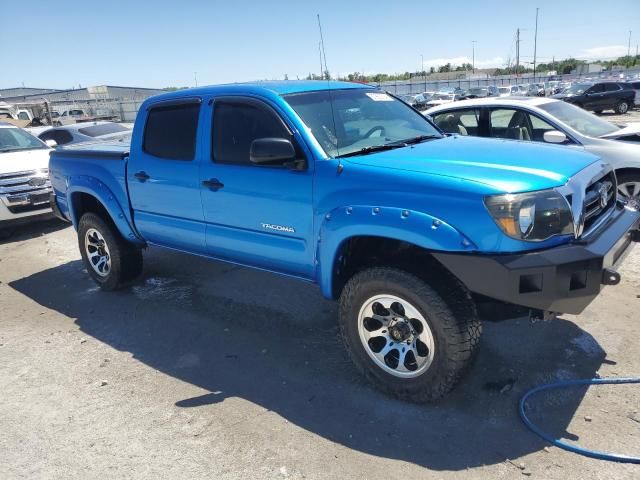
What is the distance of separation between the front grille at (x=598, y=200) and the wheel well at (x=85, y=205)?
4.60m

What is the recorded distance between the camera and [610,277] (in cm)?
281

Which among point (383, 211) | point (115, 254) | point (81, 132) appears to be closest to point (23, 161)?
point (81, 132)

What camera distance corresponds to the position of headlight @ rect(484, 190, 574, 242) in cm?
274

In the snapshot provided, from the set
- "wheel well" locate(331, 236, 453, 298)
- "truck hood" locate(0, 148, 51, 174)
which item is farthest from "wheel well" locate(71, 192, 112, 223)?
"truck hood" locate(0, 148, 51, 174)

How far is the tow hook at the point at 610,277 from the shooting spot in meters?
2.80

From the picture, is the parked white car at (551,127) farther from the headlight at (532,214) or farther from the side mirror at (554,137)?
the headlight at (532,214)

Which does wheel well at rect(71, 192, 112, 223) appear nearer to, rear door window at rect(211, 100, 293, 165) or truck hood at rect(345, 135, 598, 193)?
rear door window at rect(211, 100, 293, 165)

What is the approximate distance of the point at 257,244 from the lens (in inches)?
154

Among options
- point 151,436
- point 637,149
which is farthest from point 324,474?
point 637,149

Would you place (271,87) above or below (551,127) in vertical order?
above

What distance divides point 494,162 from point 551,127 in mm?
3739

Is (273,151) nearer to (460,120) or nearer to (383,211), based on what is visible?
(383,211)

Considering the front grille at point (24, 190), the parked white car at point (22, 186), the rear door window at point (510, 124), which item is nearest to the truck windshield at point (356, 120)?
the rear door window at point (510, 124)

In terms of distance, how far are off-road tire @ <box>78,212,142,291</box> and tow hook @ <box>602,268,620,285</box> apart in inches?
175
